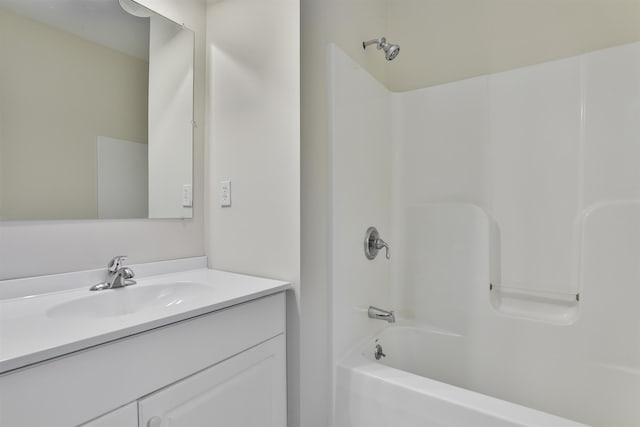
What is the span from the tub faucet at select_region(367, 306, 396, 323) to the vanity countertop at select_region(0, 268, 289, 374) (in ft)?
1.56

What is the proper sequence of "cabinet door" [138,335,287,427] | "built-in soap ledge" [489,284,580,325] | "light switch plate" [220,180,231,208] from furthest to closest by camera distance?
"light switch plate" [220,180,231,208] → "built-in soap ledge" [489,284,580,325] → "cabinet door" [138,335,287,427]

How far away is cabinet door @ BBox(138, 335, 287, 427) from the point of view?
0.82m

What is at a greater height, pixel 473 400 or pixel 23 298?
pixel 23 298

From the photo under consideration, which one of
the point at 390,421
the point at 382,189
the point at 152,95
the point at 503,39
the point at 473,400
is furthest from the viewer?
the point at 382,189

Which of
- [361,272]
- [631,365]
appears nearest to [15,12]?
[361,272]

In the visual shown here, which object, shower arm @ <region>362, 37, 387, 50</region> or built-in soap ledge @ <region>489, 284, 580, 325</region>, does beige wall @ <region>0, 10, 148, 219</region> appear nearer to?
shower arm @ <region>362, 37, 387, 50</region>

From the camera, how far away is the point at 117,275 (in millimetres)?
1122

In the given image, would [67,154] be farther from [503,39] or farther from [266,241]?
[503,39]

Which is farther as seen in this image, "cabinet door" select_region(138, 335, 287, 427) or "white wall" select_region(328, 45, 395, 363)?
"white wall" select_region(328, 45, 395, 363)

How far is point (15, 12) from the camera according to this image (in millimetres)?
998

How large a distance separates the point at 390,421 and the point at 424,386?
174 mm

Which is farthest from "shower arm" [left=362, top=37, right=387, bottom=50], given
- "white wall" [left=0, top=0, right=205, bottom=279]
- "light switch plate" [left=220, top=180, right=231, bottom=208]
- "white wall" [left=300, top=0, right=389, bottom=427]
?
"light switch plate" [left=220, top=180, right=231, bottom=208]

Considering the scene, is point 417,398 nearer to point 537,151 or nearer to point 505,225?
point 505,225

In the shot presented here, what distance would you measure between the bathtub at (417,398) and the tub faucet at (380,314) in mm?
110
